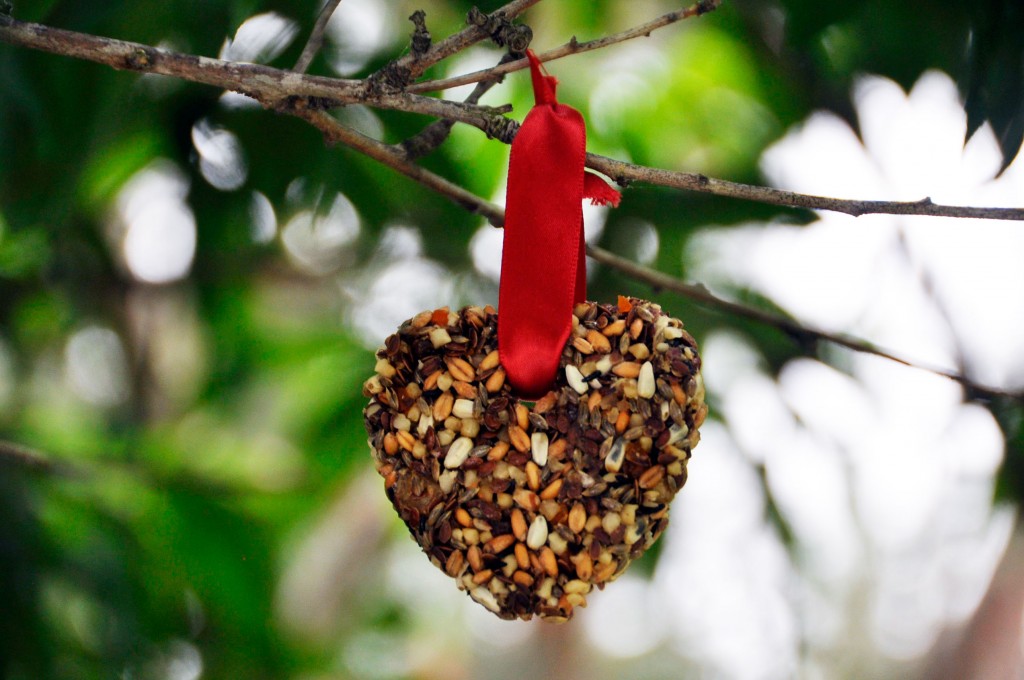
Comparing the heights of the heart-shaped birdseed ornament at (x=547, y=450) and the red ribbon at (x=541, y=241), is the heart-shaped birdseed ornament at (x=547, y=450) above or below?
below

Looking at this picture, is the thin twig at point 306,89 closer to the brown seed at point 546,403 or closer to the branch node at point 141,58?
the branch node at point 141,58

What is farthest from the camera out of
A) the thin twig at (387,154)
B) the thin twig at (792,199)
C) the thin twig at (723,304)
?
the thin twig at (723,304)

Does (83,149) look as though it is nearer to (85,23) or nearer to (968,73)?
(85,23)

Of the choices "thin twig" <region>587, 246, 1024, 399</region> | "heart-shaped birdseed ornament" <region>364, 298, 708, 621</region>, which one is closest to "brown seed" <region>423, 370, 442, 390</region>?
"heart-shaped birdseed ornament" <region>364, 298, 708, 621</region>

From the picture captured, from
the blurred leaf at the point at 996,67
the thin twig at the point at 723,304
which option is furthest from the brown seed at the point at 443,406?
the blurred leaf at the point at 996,67

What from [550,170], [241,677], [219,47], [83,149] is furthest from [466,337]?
[241,677]

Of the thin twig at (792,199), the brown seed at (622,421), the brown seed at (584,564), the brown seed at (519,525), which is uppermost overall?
the thin twig at (792,199)

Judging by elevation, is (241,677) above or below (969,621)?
below

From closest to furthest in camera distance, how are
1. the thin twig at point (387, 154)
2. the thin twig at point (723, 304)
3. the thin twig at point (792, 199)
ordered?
1. the thin twig at point (792, 199)
2. the thin twig at point (387, 154)
3. the thin twig at point (723, 304)
